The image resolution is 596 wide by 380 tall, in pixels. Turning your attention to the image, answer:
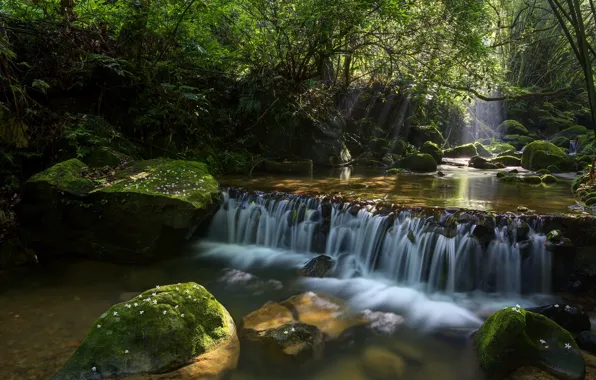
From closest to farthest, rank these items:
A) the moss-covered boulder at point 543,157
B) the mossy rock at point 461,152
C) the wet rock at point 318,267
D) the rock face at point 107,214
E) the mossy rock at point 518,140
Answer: the rock face at point 107,214
the wet rock at point 318,267
the moss-covered boulder at point 543,157
the mossy rock at point 461,152
the mossy rock at point 518,140

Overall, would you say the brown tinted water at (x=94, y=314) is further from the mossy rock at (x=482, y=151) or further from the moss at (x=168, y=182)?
the mossy rock at (x=482, y=151)

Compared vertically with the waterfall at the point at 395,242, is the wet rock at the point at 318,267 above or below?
below

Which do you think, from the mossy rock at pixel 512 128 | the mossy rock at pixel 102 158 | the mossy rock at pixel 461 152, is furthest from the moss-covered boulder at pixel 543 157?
the mossy rock at pixel 102 158

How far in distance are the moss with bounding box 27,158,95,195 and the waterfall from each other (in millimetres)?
2574

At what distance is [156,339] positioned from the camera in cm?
374

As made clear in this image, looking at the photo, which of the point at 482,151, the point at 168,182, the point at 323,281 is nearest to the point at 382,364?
the point at 323,281

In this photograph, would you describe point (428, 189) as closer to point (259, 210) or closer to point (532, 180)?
point (532, 180)

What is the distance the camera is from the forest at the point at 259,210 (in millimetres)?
4129

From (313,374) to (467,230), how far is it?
360 cm

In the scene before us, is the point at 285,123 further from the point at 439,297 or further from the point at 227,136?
the point at 439,297

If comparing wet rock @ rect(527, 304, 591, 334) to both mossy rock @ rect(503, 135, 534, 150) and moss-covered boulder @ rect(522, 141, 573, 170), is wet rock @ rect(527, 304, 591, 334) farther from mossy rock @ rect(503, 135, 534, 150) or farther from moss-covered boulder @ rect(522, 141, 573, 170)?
mossy rock @ rect(503, 135, 534, 150)

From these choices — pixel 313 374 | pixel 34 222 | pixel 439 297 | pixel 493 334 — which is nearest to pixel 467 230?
pixel 439 297

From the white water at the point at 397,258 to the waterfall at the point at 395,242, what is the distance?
2 centimetres

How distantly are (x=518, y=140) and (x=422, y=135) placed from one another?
9.29 meters
